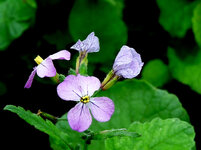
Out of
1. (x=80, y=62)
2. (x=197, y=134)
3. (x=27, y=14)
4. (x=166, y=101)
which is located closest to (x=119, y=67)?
(x=80, y=62)

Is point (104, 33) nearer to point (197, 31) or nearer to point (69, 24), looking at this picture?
point (69, 24)

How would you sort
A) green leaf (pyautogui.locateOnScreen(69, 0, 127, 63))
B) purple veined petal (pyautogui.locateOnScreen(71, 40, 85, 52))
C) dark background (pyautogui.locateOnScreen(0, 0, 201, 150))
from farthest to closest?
green leaf (pyautogui.locateOnScreen(69, 0, 127, 63)), dark background (pyautogui.locateOnScreen(0, 0, 201, 150)), purple veined petal (pyautogui.locateOnScreen(71, 40, 85, 52))

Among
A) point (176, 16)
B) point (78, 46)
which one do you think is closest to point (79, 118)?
point (78, 46)

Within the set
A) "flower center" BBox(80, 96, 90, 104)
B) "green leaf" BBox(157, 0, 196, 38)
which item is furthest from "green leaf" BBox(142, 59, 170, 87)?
"flower center" BBox(80, 96, 90, 104)

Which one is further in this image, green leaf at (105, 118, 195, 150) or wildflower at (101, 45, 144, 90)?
green leaf at (105, 118, 195, 150)

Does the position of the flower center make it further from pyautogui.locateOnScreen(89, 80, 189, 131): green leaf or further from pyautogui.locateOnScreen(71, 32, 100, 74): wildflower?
pyautogui.locateOnScreen(89, 80, 189, 131): green leaf

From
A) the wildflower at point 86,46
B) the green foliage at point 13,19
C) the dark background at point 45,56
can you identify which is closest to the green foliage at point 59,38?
the dark background at point 45,56

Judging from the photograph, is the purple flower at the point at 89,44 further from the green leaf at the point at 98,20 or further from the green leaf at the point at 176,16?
the green leaf at the point at 176,16

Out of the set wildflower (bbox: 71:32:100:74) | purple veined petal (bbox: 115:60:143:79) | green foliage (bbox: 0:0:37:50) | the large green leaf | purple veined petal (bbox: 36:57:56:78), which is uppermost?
green foliage (bbox: 0:0:37:50)
